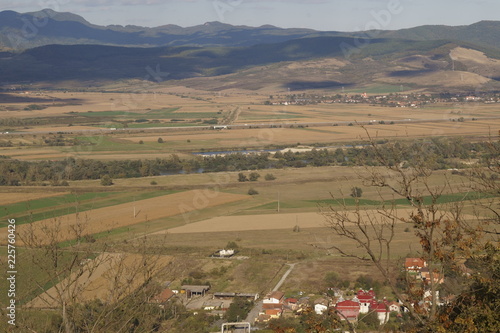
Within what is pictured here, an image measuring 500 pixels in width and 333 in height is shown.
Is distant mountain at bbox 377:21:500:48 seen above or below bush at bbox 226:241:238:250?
above

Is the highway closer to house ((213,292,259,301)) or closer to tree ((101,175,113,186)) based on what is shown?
tree ((101,175,113,186))

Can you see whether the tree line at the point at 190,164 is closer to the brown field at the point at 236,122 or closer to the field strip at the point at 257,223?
the brown field at the point at 236,122

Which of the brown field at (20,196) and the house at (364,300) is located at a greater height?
the house at (364,300)

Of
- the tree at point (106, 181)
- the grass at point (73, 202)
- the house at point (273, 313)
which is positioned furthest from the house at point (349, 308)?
the tree at point (106, 181)

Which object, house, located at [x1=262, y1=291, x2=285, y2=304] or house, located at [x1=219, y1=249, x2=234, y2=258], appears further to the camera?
house, located at [x1=219, y1=249, x2=234, y2=258]

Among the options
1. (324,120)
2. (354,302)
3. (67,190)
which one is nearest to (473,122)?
(324,120)

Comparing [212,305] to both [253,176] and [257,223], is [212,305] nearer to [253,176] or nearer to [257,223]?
[257,223]

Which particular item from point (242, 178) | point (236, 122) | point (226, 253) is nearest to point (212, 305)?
point (226, 253)

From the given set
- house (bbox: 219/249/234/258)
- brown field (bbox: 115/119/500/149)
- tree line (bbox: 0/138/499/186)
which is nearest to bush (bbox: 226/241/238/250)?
house (bbox: 219/249/234/258)
